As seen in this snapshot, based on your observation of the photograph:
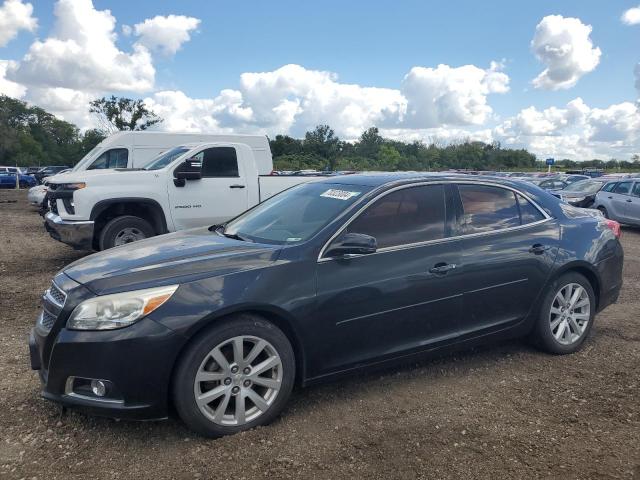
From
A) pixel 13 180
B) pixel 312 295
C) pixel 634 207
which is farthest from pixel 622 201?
pixel 13 180

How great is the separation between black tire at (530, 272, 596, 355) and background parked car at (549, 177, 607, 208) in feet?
45.3

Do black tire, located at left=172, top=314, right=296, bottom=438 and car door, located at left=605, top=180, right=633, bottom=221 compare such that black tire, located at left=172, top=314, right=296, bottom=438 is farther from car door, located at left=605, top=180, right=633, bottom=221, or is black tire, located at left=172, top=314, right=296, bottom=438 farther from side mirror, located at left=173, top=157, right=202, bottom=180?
car door, located at left=605, top=180, right=633, bottom=221

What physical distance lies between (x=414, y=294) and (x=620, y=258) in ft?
8.08

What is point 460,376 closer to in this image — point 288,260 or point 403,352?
point 403,352

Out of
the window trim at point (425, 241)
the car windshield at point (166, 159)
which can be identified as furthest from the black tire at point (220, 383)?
the car windshield at point (166, 159)

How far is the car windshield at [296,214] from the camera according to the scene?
3.81 meters


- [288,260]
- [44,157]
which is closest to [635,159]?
[44,157]

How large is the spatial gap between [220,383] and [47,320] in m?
1.12

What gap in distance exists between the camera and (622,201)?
49.3 ft

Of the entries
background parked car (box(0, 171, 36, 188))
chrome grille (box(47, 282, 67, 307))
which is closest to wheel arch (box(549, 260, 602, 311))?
chrome grille (box(47, 282, 67, 307))

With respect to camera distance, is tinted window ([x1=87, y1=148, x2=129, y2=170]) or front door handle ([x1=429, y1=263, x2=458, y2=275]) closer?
front door handle ([x1=429, y1=263, x2=458, y2=275])

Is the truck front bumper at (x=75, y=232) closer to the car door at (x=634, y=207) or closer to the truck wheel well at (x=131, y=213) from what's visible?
the truck wheel well at (x=131, y=213)

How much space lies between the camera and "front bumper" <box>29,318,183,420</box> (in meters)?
2.95

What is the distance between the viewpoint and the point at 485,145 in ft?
297
